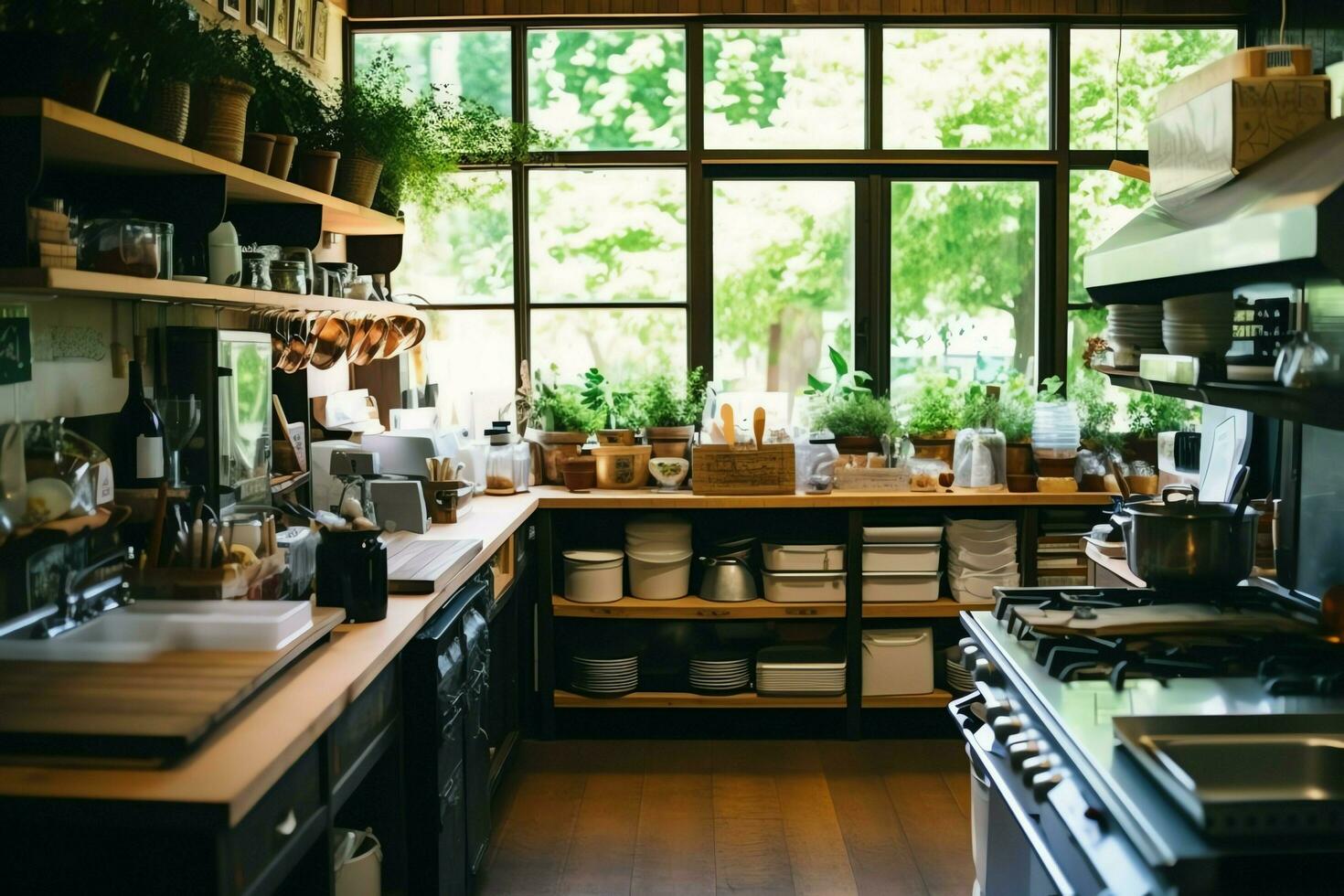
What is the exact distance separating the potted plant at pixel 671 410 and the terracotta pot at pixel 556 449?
29 cm

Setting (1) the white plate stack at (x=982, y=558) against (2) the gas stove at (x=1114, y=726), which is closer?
(2) the gas stove at (x=1114, y=726)

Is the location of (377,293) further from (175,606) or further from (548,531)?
(175,606)

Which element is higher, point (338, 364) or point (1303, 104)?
point (1303, 104)

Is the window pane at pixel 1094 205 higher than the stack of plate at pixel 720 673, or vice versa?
the window pane at pixel 1094 205

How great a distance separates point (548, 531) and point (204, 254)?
201 cm

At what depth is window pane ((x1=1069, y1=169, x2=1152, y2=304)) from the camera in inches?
209

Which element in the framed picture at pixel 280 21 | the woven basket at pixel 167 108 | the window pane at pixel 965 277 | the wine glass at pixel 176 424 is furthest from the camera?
the window pane at pixel 965 277

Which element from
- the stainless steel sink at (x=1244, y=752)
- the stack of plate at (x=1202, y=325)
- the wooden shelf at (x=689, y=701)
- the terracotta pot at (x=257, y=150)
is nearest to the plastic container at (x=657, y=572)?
the wooden shelf at (x=689, y=701)

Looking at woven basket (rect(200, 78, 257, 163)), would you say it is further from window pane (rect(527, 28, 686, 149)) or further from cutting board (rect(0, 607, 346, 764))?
window pane (rect(527, 28, 686, 149))

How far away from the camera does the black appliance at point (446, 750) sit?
2.81 metres

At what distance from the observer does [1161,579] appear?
2.92 metres

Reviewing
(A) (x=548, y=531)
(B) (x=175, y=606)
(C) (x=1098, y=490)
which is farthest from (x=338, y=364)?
(C) (x=1098, y=490)

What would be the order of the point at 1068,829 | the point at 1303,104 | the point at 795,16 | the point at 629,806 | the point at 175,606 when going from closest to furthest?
1. the point at 1068,829
2. the point at 175,606
3. the point at 1303,104
4. the point at 629,806
5. the point at 795,16

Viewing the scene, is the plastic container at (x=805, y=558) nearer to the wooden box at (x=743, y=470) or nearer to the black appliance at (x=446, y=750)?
the wooden box at (x=743, y=470)
